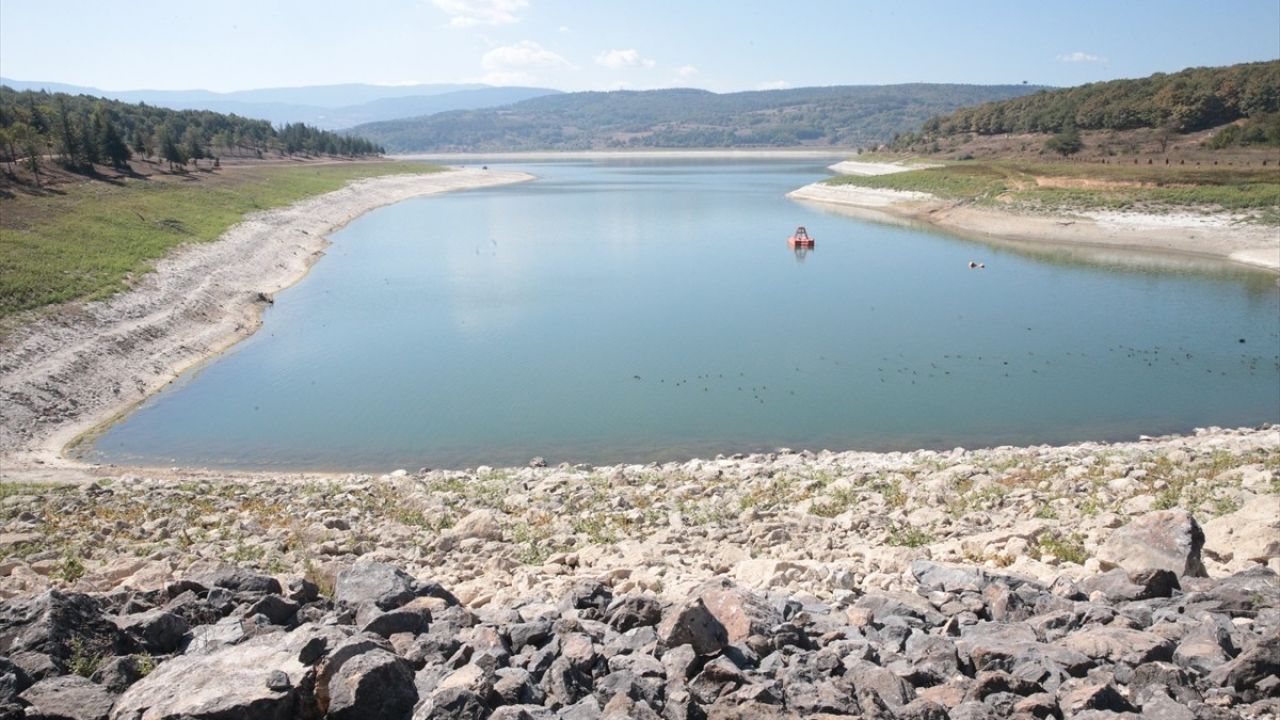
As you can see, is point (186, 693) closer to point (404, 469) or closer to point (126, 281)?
point (404, 469)

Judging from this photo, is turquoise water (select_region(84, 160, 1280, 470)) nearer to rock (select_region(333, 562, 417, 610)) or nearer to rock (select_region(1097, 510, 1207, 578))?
rock (select_region(1097, 510, 1207, 578))

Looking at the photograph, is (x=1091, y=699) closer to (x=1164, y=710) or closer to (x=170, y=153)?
(x=1164, y=710)

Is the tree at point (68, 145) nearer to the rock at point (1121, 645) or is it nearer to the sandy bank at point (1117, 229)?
the sandy bank at point (1117, 229)

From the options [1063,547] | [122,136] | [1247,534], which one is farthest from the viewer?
[122,136]

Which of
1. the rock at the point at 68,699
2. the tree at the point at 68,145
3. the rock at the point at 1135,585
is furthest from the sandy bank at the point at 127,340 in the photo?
the tree at the point at 68,145

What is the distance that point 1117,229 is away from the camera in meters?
47.9

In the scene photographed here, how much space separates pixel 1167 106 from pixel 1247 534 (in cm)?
9241

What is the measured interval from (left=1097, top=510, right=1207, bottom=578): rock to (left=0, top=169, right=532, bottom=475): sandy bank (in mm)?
17155

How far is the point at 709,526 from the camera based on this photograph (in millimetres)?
10375

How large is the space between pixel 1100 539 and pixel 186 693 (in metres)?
8.72

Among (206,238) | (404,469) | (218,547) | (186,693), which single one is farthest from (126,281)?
(186,693)

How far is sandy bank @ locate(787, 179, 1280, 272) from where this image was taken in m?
41.7

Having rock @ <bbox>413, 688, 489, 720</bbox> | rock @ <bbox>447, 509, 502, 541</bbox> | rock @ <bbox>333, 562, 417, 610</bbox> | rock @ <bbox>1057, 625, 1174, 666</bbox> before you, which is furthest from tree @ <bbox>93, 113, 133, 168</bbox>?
rock @ <bbox>1057, 625, 1174, 666</bbox>

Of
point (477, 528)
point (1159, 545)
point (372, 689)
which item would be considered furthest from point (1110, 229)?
point (372, 689)
